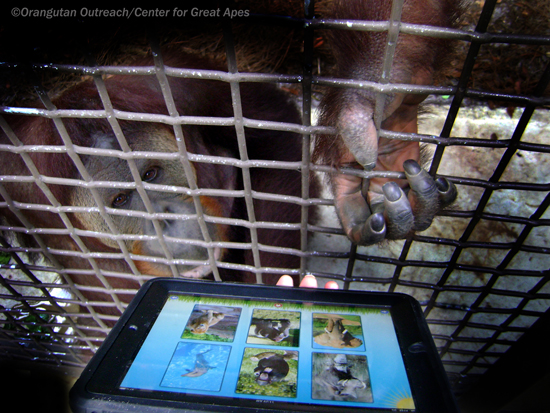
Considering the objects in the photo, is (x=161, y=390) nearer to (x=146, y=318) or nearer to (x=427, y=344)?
(x=146, y=318)

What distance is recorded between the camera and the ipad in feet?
1.77

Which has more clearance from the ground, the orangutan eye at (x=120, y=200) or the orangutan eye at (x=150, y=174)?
the orangutan eye at (x=150, y=174)

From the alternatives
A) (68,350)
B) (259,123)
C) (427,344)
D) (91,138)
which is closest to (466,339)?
(427,344)

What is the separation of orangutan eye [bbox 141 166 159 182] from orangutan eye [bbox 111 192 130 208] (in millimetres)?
70

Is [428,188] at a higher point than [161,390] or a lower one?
higher

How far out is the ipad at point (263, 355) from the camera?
54 cm

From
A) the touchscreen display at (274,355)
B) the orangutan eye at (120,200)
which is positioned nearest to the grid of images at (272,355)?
the touchscreen display at (274,355)

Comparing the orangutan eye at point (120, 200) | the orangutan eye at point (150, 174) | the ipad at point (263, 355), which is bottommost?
the ipad at point (263, 355)

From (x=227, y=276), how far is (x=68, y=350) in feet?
2.29

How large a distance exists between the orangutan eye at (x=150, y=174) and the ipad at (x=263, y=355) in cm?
44

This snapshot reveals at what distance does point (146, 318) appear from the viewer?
0.66 m

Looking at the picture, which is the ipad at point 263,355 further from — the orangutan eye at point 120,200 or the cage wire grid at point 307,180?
the orangutan eye at point 120,200

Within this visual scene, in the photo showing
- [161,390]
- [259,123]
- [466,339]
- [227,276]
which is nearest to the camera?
[161,390]

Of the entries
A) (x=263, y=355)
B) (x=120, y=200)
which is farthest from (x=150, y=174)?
(x=263, y=355)
